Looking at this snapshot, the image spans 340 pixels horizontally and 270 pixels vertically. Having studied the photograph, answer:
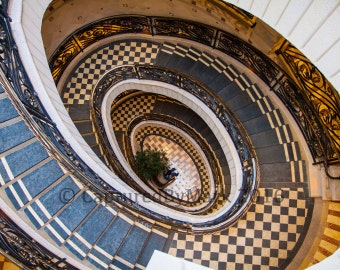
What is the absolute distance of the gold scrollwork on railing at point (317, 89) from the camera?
4742 millimetres

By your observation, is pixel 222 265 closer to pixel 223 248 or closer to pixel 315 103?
pixel 223 248

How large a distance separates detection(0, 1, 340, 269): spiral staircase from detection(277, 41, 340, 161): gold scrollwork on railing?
0.05 m

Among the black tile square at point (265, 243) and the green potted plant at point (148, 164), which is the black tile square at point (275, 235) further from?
the green potted plant at point (148, 164)

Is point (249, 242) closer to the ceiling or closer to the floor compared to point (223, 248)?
closer to the ceiling

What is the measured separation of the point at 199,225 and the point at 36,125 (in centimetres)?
354

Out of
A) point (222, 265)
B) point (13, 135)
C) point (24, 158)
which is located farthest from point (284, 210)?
point (13, 135)

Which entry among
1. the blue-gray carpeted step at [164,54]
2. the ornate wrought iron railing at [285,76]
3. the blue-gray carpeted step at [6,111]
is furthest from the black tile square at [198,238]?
the blue-gray carpeted step at [164,54]

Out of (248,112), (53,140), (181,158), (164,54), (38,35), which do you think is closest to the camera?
(53,140)

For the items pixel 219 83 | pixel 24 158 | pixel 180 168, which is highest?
pixel 180 168

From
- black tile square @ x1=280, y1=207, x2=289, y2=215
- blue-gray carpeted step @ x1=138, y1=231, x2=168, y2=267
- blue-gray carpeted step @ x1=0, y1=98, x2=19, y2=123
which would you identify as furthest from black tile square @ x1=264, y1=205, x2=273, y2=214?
blue-gray carpeted step @ x1=0, y1=98, x2=19, y2=123

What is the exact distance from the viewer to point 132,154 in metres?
9.79

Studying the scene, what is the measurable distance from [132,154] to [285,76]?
5.69 metres

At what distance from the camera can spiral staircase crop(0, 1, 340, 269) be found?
3.83 m

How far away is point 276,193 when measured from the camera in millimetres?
5906
